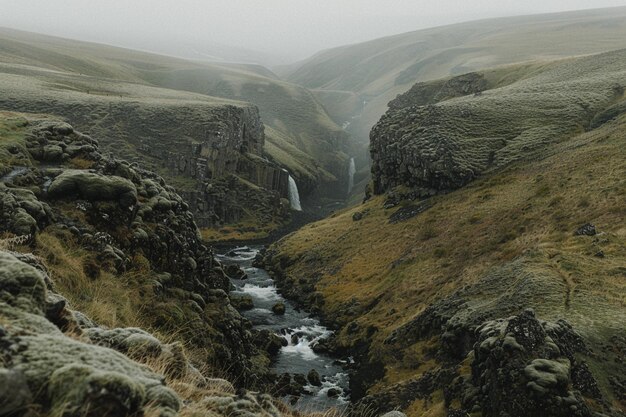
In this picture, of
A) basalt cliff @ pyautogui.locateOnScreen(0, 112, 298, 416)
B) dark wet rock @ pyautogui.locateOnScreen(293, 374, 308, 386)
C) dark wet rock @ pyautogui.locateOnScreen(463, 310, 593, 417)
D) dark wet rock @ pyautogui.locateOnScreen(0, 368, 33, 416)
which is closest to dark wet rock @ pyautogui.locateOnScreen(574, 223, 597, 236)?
dark wet rock @ pyautogui.locateOnScreen(463, 310, 593, 417)

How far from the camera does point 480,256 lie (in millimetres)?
56750

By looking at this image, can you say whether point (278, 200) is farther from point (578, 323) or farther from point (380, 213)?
point (578, 323)

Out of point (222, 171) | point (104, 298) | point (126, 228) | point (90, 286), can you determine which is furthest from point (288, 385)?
point (222, 171)

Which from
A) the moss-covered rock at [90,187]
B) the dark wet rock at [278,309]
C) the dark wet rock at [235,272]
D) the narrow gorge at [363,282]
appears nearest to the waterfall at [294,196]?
the narrow gorge at [363,282]

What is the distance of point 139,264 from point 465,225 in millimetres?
49664

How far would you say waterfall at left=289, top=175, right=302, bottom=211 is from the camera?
158000mm

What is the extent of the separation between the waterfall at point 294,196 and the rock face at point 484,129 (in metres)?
46.5

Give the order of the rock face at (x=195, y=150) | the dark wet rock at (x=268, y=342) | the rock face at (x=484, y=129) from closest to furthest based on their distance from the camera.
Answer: the dark wet rock at (x=268, y=342) < the rock face at (x=484, y=129) < the rock face at (x=195, y=150)

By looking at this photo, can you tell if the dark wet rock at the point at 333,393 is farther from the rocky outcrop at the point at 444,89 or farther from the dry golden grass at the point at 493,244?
the rocky outcrop at the point at 444,89

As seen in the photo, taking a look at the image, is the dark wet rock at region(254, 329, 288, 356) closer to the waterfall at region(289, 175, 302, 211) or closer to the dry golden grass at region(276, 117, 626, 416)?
the dry golden grass at region(276, 117, 626, 416)

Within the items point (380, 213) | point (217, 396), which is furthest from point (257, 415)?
point (380, 213)

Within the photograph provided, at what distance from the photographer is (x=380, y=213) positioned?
9306cm

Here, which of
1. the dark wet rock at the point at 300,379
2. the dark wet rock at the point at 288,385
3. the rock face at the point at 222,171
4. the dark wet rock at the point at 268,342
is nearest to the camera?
the dark wet rock at the point at 288,385

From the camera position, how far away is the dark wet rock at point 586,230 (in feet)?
160
